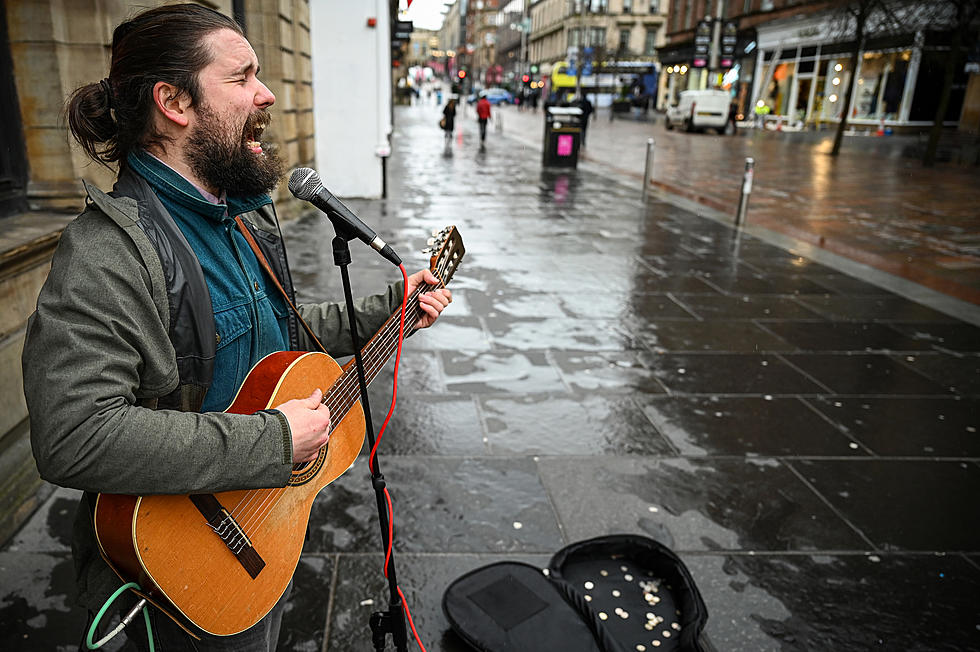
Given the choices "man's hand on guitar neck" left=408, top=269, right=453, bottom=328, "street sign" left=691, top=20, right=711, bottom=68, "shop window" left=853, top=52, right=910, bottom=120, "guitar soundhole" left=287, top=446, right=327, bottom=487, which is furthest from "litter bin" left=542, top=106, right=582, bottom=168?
"street sign" left=691, top=20, right=711, bottom=68

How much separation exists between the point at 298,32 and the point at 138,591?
10156 mm

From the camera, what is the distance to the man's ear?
1406 mm

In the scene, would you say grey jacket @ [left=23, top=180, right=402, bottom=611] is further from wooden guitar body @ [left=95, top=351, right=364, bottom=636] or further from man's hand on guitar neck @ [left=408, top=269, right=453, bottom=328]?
man's hand on guitar neck @ [left=408, top=269, right=453, bottom=328]

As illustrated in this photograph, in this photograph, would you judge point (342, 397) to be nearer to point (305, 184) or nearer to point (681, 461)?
point (305, 184)

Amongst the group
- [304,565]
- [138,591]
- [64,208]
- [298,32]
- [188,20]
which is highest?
[298,32]

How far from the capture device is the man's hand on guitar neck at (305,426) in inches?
57.7

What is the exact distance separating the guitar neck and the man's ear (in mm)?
741

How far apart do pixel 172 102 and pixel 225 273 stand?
0.38m

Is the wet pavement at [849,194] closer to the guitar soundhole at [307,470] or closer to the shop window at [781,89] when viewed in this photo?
the guitar soundhole at [307,470]

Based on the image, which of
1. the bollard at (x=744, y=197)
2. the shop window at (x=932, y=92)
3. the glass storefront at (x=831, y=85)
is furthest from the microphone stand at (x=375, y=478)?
the shop window at (x=932, y=92)

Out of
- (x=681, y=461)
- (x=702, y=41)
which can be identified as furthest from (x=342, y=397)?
(x=702, y=41)

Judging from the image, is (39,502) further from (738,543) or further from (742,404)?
(742,404)

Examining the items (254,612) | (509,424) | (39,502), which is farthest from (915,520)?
(39,502)

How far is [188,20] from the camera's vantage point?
4.65ft
